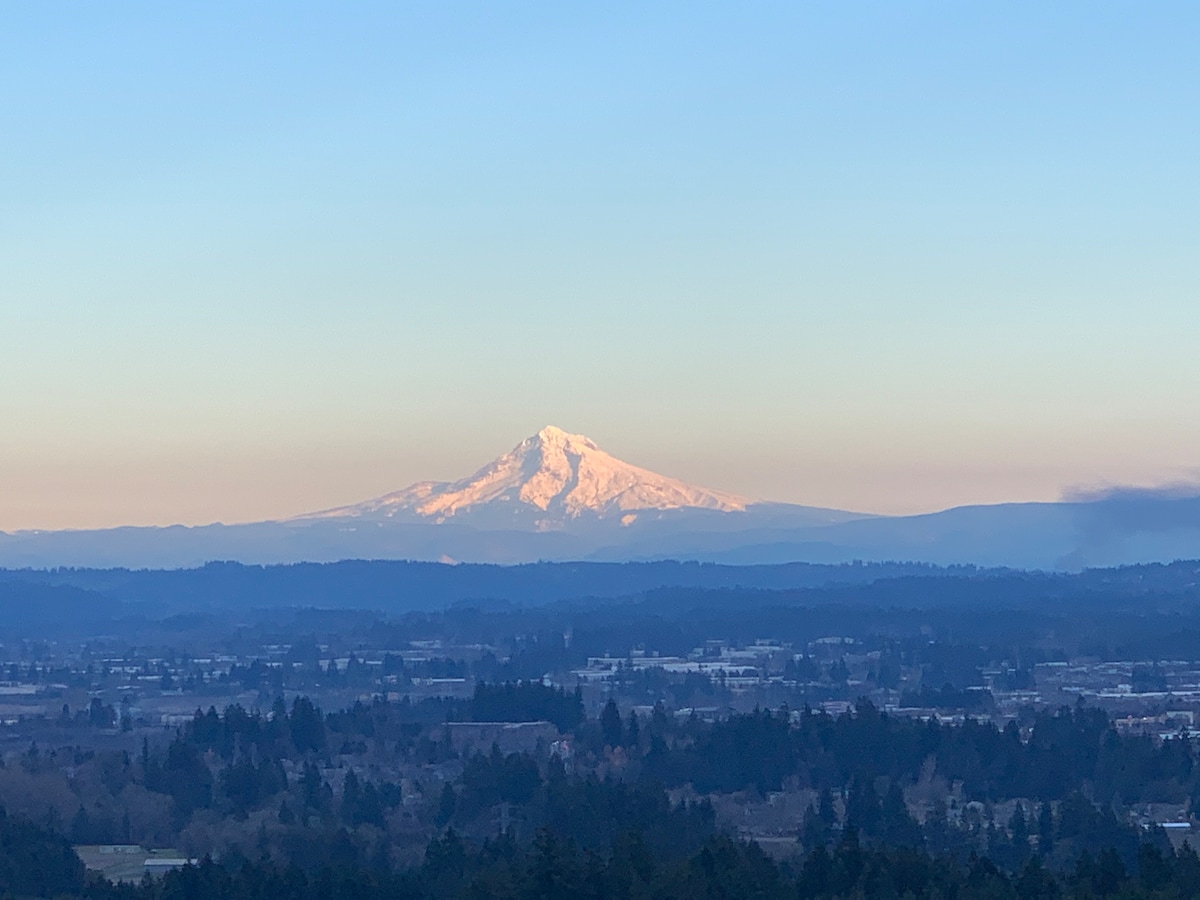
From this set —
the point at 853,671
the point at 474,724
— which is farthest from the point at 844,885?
the point at 853,671

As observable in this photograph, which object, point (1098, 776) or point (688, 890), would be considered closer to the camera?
point (688, 890)

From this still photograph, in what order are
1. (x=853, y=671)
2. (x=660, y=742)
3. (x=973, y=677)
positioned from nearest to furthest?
(x=660, y=742) < (x=973, y=677) < (x=853, y=671)

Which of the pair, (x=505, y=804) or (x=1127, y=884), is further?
(x=505, y=804)

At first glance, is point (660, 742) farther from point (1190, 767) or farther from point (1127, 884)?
point (1127, 884)

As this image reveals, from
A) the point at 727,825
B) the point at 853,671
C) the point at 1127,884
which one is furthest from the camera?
the point at 853,671

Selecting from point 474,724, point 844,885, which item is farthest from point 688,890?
point 474,724

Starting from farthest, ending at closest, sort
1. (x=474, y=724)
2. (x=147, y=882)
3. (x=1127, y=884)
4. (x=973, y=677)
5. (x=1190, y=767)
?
(x=973, y=677) → (x=474, y=724) → (x=1190, y=767) → (x=147, y=882) → (x=1127, y=884)

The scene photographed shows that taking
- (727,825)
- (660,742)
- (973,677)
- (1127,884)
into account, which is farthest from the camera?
(973,677)

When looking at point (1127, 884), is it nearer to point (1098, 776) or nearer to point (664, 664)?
point (1098, 776)

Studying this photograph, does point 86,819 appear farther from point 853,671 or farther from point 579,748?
point 853,671
